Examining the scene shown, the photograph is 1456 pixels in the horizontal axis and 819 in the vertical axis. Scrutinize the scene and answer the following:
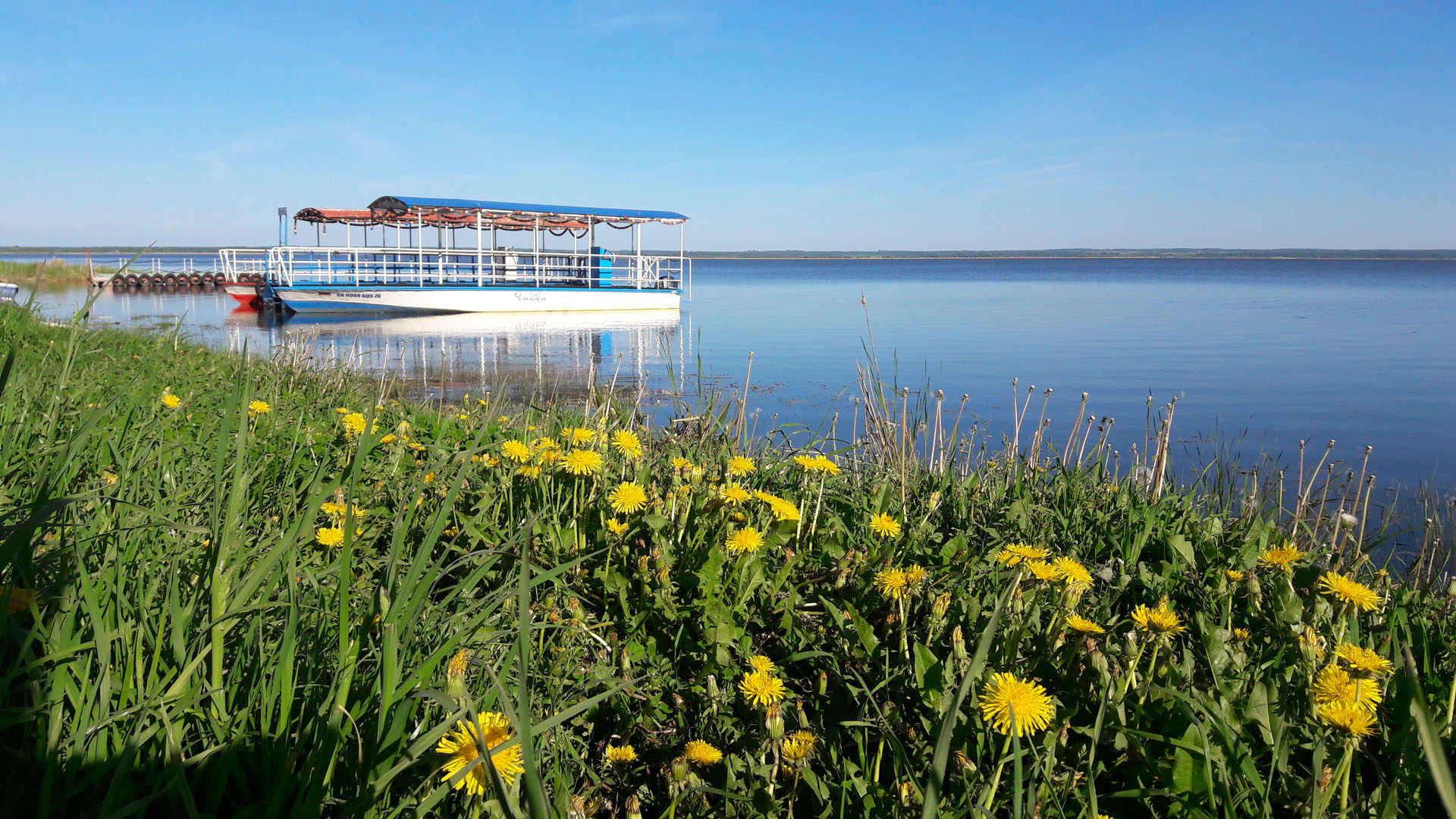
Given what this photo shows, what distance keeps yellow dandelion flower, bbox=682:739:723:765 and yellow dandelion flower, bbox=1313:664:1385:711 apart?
3.41 ft

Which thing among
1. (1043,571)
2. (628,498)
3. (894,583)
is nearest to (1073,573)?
(1043,571)

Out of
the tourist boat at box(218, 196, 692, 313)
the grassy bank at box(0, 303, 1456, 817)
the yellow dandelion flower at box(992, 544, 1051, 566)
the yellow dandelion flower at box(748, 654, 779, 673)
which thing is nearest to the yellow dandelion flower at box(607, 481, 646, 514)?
the grassy bank at box(0, 303, 1456, 817)

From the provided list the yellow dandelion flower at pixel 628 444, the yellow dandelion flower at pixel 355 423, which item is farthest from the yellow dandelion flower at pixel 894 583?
the yellow dandelion flower at pixel 355 423

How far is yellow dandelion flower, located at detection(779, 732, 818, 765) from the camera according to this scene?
1.55m

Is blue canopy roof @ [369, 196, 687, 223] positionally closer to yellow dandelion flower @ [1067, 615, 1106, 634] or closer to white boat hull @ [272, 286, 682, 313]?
white boat hull @ [272, 286, 682, 313]

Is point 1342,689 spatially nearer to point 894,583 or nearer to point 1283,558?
point 1283,558

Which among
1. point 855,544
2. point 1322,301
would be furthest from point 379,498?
point 1322,301

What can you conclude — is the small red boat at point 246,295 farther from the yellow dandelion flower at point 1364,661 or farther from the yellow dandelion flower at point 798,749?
the yellow dandelion flower at point 1364,661

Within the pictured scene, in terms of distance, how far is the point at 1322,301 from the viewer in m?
31.4

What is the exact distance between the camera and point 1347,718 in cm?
128

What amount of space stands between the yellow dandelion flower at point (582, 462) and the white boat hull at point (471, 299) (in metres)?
25.4

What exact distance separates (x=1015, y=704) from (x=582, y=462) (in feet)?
4.41

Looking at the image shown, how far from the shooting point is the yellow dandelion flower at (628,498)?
7.34 ft

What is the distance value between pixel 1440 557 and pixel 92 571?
6028 millimetres
